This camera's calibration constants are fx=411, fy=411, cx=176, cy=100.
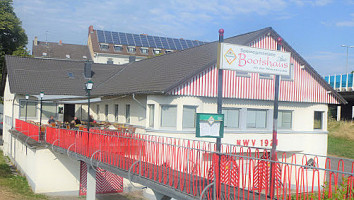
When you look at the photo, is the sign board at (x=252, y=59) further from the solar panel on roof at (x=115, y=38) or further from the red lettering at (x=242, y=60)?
the solar panel on roof at (x=115, y=38)

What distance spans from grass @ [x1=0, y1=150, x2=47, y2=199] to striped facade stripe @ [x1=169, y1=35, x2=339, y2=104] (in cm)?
792

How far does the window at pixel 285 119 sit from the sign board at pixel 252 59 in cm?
1334

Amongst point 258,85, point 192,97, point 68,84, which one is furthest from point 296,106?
point 68,84

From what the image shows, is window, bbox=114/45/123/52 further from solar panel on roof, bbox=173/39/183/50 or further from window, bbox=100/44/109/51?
solar panel on roof, bbox=173/39/183/50

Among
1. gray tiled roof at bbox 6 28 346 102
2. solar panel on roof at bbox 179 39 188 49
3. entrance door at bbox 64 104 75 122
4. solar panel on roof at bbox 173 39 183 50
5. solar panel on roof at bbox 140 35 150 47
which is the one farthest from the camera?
solar panel on roof at bbox 179 39 188 49

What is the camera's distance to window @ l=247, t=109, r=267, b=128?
21.5 m

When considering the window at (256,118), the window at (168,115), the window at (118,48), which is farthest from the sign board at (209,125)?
the window at (118,48)

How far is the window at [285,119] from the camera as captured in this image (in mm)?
22547

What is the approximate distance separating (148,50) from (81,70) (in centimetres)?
3860

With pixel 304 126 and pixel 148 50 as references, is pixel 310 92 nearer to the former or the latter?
pixel 304 126

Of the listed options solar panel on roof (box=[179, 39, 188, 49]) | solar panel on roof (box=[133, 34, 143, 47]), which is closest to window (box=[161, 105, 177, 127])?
solar panel on roof (box=[133, 34, 143, 47])

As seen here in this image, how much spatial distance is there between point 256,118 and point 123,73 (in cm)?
1177

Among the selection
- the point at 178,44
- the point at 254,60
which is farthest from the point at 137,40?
the point at 254,60

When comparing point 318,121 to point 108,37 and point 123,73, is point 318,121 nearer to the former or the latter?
point 123,73
